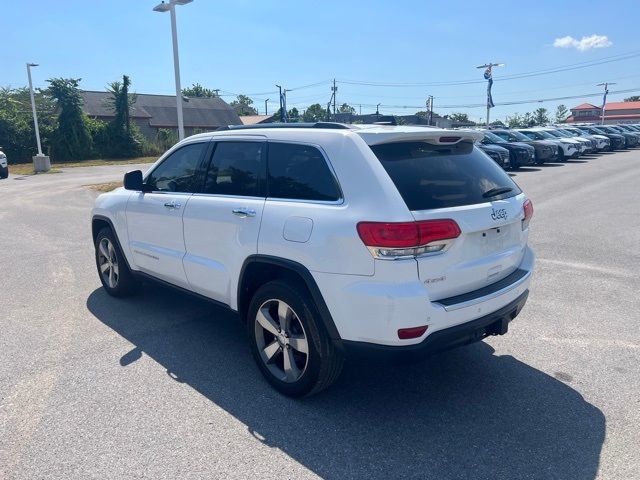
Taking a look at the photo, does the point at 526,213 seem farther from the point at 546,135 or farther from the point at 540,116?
the point at 540,116

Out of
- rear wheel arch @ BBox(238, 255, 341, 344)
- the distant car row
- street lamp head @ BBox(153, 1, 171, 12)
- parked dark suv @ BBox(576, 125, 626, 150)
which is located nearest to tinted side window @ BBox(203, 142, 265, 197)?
rear wheel arch @ BBox(238, 255, 341, 344)

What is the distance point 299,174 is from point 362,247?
2.70ft

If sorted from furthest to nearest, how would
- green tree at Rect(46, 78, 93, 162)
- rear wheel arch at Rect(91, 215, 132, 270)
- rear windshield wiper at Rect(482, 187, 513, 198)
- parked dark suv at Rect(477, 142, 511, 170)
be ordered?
green tree at Rect(46, 78, 93, 162) → parked dark suv at Rect(477, 142, 511, 170) → rear wheel arch at Rect(91, 215, 132, 270) → rear windshield wiper at Rect(482, 187, 513, 198)

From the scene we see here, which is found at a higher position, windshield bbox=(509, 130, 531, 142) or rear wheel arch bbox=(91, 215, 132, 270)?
windshield bbox=(509, 130, 531, 142)

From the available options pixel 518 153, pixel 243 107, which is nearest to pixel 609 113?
pixel 243 107

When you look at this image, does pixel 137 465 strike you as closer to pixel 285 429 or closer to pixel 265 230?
pixel 285 429

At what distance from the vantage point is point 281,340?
355 cm

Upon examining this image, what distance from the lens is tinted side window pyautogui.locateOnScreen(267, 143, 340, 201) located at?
10.8ft

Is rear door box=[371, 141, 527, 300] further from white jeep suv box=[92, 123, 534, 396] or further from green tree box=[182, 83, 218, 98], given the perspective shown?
green tree box=[182, 83, 218, 98]

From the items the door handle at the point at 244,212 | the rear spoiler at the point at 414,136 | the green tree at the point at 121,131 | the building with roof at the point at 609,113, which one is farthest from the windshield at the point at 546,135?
the building with roof at the point at 609,113

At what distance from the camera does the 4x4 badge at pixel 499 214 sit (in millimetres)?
3332

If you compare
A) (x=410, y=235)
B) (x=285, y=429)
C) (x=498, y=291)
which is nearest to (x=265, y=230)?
(x=410, y=235)

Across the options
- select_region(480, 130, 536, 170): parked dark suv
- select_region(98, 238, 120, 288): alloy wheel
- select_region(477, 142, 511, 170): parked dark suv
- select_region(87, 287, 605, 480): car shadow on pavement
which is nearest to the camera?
select_region(87, 287, 605, 480): car shadow on pavement

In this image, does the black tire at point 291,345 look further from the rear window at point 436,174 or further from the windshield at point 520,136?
the windshield at point 520,136
